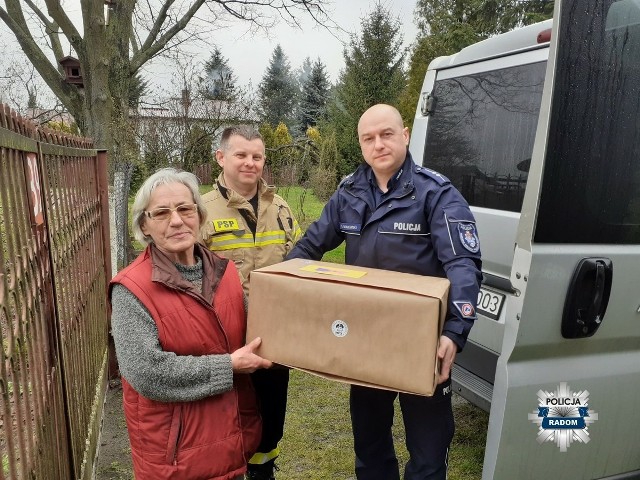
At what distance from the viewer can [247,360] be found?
1.62 metres

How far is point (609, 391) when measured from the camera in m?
1.80

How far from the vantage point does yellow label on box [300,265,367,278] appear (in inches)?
64.5

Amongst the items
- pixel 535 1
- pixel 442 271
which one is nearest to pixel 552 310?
pixel 442 271

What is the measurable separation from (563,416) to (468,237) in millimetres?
695

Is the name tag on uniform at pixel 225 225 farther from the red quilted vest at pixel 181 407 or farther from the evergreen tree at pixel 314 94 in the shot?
the evergreen tree at pixel 314 94

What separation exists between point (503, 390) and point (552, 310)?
1.02 feet

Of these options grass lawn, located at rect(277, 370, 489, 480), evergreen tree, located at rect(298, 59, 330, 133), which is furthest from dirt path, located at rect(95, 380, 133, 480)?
evergreen tree, located at rect(298, 59, 330, 133)

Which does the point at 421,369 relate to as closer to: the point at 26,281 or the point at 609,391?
the point at 609,391

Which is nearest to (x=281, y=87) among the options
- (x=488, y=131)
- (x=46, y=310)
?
(x=488, y=131)

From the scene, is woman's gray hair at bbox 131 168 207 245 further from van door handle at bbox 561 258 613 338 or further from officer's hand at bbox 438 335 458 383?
van door handle at bbox 561 258 613 338

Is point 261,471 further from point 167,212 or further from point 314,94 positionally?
point 314,94

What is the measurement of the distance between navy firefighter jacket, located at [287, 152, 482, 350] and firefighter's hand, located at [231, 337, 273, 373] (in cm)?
56

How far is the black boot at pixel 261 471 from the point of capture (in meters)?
2.48

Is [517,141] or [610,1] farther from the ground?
[610,1]
